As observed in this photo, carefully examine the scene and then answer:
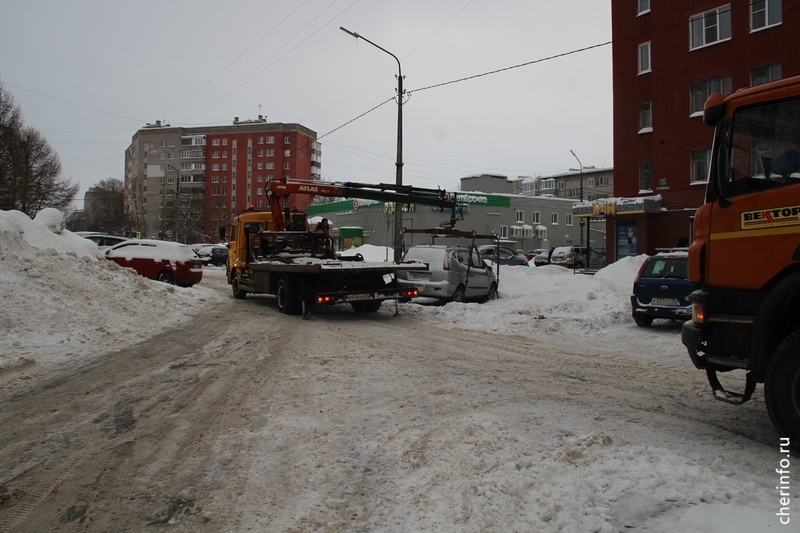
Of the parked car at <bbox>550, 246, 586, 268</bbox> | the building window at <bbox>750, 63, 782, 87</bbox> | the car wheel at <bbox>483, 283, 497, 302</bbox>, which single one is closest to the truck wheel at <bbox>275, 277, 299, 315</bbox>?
the car wheel at <bbox>483, 283, 497, 302</bbox>

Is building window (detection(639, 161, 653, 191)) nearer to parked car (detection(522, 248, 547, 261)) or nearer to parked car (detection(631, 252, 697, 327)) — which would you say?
parked car (detection(522, 248, 547, 261))

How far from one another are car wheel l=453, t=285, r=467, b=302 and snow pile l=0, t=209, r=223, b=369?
6.64 meters

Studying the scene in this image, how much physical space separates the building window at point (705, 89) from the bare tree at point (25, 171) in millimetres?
35523

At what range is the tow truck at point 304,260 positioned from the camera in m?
12.5


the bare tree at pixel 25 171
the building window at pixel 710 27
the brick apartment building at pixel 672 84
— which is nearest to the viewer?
the brick apartment building at pixel 672 84

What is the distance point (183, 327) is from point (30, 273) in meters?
2.79

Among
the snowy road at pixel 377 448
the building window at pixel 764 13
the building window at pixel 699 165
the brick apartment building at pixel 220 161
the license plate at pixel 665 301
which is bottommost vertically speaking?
the snowy road at pixel 377 448

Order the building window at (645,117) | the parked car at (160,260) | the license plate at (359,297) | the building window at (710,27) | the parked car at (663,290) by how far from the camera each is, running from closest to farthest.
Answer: the parked car at (663,290), the license plate at (359,297), the parked car at (160,260), the building window at (710,27), the building window at (645,117)

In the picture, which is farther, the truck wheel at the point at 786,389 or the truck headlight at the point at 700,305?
the truck headlight at the point at 700,305

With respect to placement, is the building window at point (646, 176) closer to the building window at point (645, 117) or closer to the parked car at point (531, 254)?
the building window at point (645, 117)

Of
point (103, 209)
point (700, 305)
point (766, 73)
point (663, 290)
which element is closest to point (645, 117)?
point (766, 73)

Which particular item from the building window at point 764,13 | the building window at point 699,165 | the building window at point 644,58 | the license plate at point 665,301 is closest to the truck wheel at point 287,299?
the license plate at point 665,301

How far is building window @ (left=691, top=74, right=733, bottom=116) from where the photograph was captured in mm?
25031

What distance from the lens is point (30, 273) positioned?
32.9 ft
